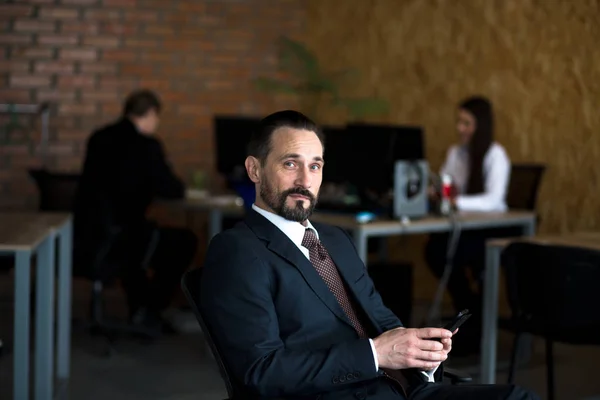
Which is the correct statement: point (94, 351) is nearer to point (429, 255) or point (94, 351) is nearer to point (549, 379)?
point (429, 255)

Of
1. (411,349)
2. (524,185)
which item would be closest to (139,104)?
(524,185)

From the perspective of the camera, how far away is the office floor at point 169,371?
4.90m

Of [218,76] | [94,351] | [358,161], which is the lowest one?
[94,351]

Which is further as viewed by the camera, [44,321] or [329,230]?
[44,321]

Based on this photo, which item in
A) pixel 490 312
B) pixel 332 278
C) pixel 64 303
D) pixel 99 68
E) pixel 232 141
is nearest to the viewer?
pixel 332 278

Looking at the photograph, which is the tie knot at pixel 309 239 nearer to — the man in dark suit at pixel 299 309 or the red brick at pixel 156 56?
the man in dark suit at pixel 299 309

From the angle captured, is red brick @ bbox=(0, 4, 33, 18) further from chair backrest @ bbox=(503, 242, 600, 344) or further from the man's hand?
the man's hand

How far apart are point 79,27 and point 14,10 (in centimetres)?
49

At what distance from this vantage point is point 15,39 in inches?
301

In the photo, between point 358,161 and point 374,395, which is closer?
point 374,395

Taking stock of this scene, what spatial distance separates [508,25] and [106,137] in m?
2.76

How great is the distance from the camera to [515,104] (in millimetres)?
6746

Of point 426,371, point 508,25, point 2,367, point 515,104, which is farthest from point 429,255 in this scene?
point 426,371

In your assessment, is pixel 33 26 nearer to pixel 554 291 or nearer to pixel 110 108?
pixel 110 108
